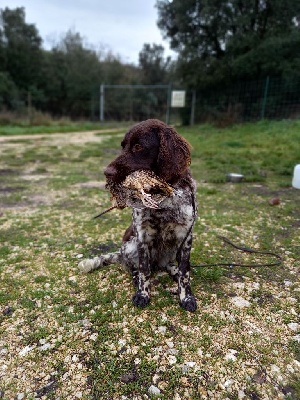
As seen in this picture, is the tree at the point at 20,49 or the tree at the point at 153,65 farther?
the tree at the point at 153,65

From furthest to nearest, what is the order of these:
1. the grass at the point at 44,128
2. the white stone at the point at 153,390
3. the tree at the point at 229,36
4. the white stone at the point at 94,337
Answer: the grass at the point at 44,128 → the tree at the point at 229,36 → the white stone at the point at 94,337 → the white stone at the point at 153,390

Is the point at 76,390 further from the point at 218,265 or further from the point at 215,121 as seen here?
the point at 215,121

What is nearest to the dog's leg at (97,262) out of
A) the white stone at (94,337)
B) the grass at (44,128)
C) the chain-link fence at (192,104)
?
the white stone at (94,337)

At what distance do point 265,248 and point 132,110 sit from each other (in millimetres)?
20405

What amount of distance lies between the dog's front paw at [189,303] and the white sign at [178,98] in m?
14.8

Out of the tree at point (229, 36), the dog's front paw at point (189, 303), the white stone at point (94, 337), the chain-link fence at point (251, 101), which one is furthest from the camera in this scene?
the tree at point (229, 36)

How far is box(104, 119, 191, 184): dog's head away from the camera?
5.88ft

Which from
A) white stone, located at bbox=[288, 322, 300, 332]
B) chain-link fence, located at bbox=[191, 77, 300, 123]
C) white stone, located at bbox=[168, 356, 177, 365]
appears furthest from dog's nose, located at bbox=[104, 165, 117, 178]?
chain-link fence, located at bbox=[191, 77, 300, 123]

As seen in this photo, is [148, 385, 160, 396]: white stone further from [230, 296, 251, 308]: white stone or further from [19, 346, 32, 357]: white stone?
[230, 296, 251, 308]: white stone

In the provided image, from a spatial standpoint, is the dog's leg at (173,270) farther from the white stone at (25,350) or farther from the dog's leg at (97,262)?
the white stone at (25,350)

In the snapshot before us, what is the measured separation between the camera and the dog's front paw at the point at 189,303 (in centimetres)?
220

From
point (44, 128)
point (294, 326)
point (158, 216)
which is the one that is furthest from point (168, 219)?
A: point (44, 128)

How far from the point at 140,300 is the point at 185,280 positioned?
366mm

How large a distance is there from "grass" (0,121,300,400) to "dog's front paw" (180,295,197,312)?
4 cm
